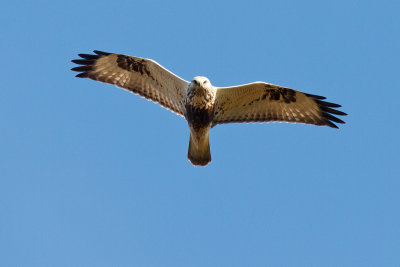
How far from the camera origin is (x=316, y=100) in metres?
11.0

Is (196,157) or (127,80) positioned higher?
(127,80)

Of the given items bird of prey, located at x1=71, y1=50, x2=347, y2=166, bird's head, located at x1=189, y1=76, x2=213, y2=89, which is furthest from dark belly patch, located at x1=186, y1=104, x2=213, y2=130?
bird's head, located at x1=189, y1=76, x2=213, y2=89

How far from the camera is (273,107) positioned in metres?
11.0

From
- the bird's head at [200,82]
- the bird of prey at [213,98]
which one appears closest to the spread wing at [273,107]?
the bird of prey at [213,98]

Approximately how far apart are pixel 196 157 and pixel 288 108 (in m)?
2.02

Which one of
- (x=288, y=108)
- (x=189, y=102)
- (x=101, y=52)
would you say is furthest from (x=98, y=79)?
(x=288, y=108)

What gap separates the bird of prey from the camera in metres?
10.6

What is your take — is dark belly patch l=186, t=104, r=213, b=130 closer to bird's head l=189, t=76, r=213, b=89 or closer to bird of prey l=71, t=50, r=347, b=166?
bird of prey l=71, t=50, r=347, b=166

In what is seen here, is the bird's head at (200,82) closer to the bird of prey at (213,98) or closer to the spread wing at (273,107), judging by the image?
the bird of prey at (213,98)

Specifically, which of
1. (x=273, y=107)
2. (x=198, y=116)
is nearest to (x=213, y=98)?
(x=198, y=116)

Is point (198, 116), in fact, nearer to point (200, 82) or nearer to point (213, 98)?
point (213, 98)

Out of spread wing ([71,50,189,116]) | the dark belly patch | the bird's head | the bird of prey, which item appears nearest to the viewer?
the bird's head

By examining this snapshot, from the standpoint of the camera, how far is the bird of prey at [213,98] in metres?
10.6

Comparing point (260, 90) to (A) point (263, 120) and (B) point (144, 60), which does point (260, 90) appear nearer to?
(A) point (263, 120)
